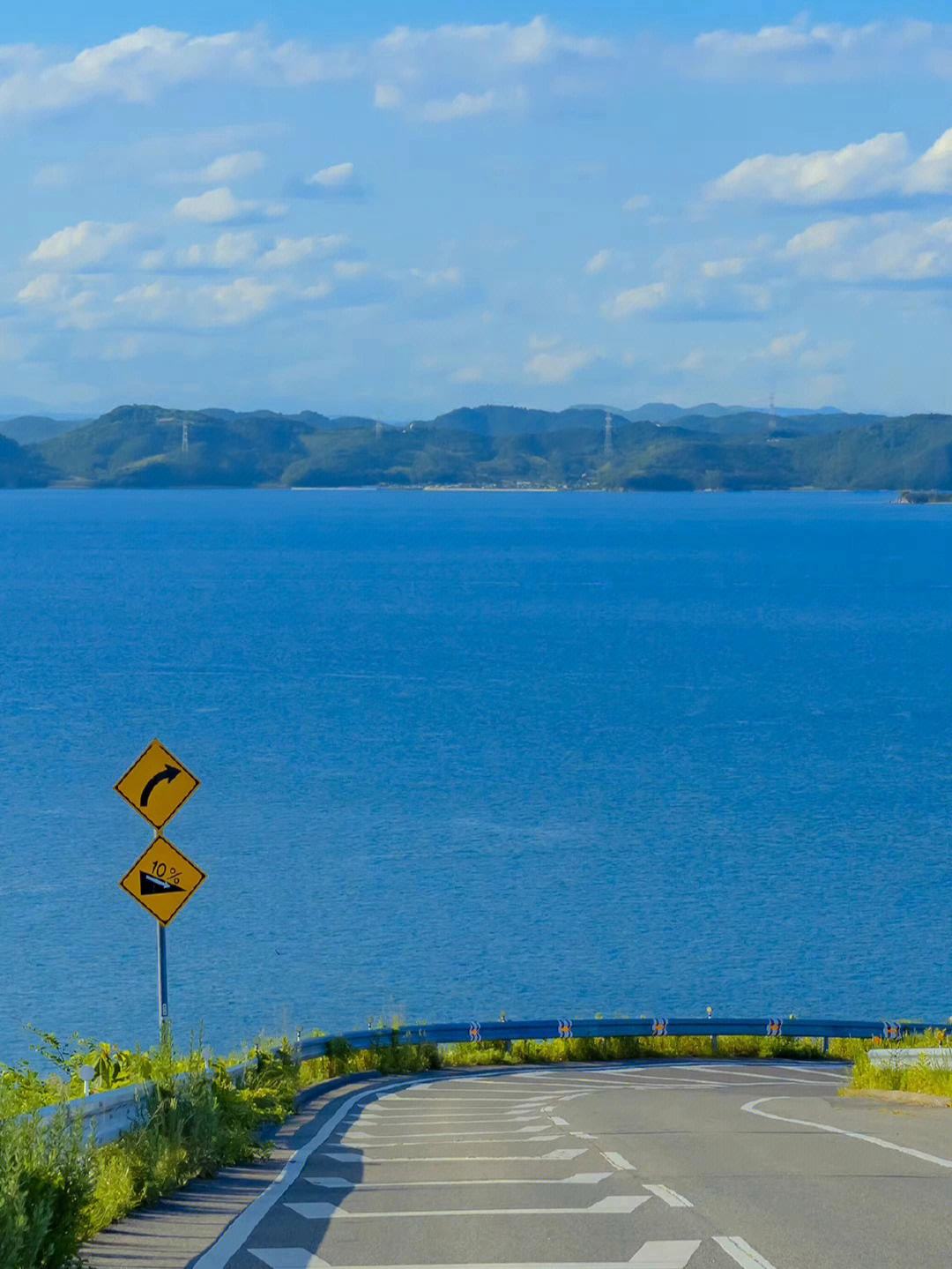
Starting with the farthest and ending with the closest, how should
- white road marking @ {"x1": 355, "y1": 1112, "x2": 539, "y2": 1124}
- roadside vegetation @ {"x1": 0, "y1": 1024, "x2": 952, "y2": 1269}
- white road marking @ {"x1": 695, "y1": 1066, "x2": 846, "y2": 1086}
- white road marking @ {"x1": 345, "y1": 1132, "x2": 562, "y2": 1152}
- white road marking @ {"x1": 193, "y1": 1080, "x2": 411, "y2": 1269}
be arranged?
white road marking @ {"x1": 695, "y1": 1066, "x2": 846, "y2": 1086} → white road marking @ {"x1": 355, "y1": 1112, "x2": 539, "y2": 1124} → white road marking @ {"x1": 345, "y1": 1132, "x2": 562, "y2": 1152} → white road marking @ {"x1": 193, "y1": 1080, "x2": 411, "y2": 1269} → roadside vegetation @ {"x1": 0, "y1": 1024, "x2": 952, "y2": 1269}

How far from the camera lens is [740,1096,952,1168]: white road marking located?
980 cm

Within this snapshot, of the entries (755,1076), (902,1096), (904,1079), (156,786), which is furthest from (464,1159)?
(755,1076)

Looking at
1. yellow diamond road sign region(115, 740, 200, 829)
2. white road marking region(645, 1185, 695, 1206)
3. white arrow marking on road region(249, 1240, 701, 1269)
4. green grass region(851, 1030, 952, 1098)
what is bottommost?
green grass region(851, 1030, 952, 1098)

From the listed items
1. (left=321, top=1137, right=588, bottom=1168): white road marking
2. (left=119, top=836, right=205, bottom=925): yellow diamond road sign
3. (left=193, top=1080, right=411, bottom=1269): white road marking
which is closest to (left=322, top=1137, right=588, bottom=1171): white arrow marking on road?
(left=321, top=1137, right=588, bottom=1168): white road marking

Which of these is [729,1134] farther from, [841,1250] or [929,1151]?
[841,1250]

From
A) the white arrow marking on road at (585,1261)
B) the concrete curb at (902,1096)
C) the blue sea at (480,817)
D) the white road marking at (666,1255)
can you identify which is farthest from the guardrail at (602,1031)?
the white road marking at (666,1255)

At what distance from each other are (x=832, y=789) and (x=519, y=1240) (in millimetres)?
46578

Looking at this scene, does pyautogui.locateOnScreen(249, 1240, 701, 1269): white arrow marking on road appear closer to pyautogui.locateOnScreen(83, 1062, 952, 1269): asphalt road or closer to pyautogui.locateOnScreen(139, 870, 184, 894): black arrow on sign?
pyautogui.locateOnScreen(83, 1062, 952, 1269): asphalt road

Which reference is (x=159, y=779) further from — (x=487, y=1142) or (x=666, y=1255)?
(x=666, y=1255)

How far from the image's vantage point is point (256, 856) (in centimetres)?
4294

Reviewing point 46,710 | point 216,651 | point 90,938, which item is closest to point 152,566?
point 216,651

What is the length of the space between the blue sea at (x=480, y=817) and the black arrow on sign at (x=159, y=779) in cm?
1621

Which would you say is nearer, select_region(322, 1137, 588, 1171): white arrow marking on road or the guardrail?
select_region(322, 1137, 588, 1171): white arrow marking on road

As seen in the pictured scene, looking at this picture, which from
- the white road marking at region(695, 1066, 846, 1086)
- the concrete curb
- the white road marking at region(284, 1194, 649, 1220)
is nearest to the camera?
the white road marking at region(284, 1194, 649, 1220)
